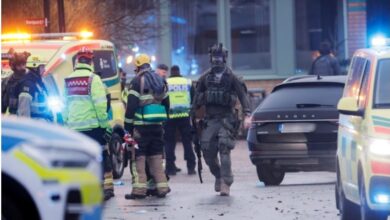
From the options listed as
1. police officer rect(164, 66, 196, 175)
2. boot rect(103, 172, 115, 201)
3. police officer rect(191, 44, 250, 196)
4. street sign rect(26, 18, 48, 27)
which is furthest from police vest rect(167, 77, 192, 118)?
boot rect(103, 172, 115, 201)

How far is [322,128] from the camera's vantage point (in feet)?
49.4

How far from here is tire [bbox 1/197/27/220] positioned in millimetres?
6492

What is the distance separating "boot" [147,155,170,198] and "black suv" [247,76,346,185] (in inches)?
70.4

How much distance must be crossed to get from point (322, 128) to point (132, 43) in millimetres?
12678

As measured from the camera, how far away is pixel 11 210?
6500 mm

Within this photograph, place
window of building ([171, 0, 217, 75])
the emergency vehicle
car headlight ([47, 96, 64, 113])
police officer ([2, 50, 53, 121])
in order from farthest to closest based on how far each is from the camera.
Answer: window of building ([171, 0, 217, 75])
the emergency vehicle
car headlight ([47, 96, 64, 113])
police officer ([2, 50, 53, 121])

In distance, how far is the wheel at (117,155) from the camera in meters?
17.5

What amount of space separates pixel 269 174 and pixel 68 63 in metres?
3.91

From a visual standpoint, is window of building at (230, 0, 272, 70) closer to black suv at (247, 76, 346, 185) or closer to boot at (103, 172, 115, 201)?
black suv at (247, 76, 346, 185)

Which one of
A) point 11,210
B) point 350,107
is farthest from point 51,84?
point 11,210

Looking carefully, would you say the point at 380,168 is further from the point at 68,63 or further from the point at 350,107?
the point at 68,63

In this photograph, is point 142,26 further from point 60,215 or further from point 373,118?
point 60,215

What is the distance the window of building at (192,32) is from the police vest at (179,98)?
37.3ft

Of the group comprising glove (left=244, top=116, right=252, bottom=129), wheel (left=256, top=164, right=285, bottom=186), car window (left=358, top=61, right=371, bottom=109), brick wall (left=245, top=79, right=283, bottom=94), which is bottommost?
wheel (left=256, top=164, right=285, bottom=186)
